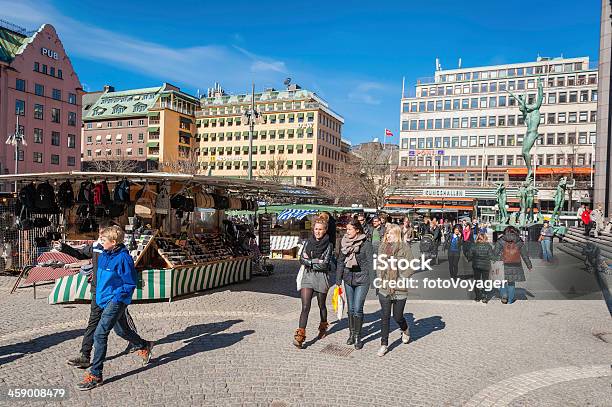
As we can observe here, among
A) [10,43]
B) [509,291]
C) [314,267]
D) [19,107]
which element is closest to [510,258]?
[509,291]

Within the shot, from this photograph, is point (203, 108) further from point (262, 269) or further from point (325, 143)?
point (262, 269)

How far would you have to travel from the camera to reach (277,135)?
85.5 meters

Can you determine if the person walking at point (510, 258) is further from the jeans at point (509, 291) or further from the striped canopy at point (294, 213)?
the striped canopy at point (294, 213)

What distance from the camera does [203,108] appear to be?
92.9 meters

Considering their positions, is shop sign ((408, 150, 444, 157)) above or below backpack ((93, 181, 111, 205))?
above

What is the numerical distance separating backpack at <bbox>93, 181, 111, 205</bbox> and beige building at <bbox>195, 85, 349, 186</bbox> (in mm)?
67851

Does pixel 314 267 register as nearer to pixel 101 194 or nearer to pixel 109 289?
pixel 109 289

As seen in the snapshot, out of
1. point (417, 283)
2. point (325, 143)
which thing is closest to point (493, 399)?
point (417, 283)

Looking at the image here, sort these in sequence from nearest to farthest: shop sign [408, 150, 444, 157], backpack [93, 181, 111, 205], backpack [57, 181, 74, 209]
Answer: backpack [93, 181, 111, 205] → backpack [57, 181, 74, 209] → shop sign [408, 150, 444, 157]

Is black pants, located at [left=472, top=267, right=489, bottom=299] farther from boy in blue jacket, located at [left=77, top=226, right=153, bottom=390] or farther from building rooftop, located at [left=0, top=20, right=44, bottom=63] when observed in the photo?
building rooftop, located at [left=0, top=20, right=44, bottom=63]

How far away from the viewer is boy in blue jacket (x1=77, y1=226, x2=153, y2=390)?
16.9 feet

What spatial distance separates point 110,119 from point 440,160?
61.4m

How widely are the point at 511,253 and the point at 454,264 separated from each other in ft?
6.59

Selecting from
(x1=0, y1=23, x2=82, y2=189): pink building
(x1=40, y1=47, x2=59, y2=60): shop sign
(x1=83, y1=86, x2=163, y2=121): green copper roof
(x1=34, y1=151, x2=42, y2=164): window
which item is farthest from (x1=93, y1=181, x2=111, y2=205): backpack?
(x1=83, y1=86, x2=163, y2=121): green copper roof
